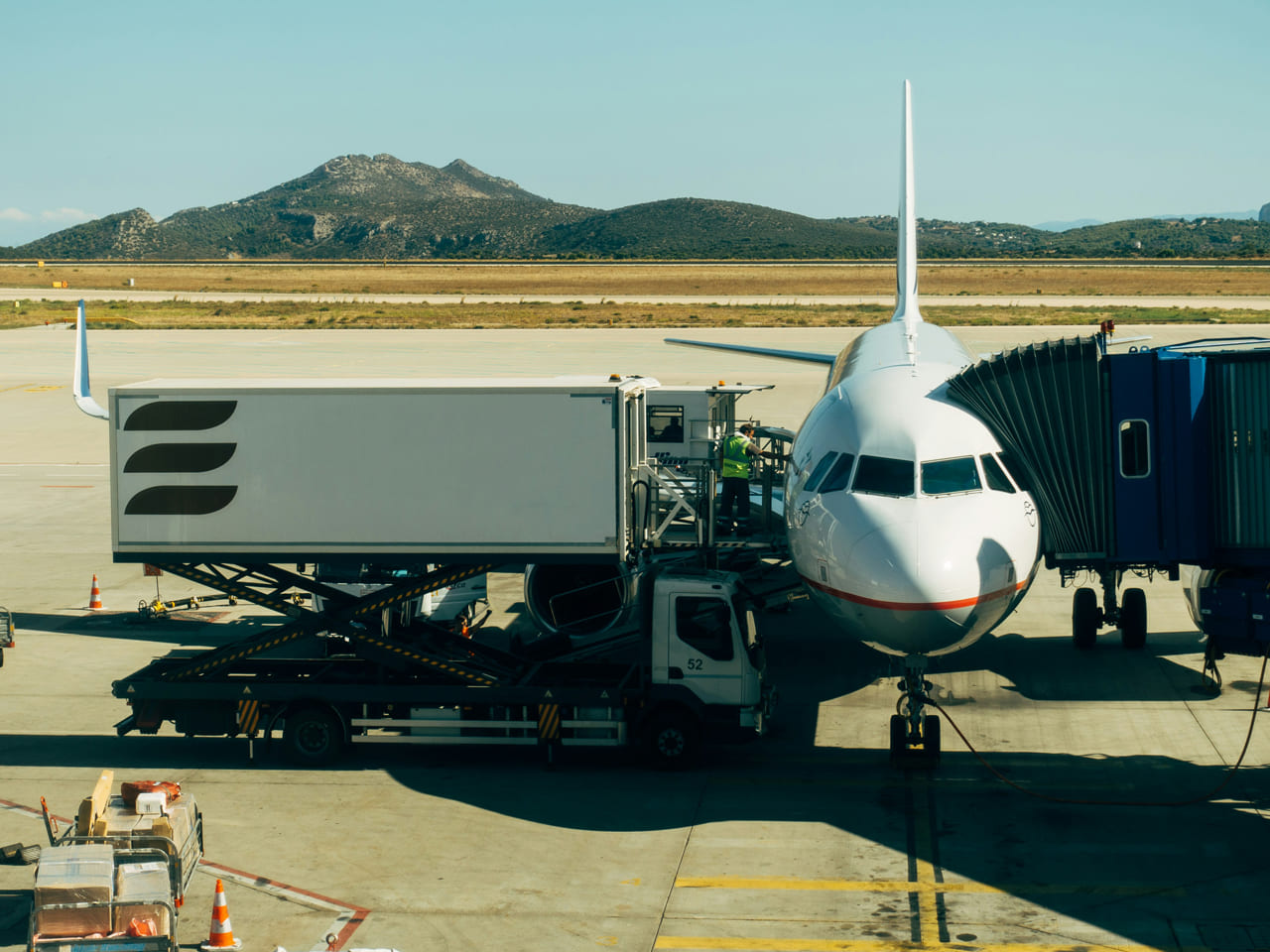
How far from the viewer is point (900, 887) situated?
13.4 m

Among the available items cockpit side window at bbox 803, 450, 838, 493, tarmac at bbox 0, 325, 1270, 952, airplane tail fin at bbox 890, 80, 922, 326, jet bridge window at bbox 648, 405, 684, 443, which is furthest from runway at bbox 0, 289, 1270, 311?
cockpit side window at bbox 803, 450, 838, 493

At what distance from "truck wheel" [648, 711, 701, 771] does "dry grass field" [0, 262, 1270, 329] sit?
7088 cm

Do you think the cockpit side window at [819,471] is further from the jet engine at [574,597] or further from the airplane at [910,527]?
the jet engine at [574,597]

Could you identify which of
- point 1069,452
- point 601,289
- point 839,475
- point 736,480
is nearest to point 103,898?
point 839,475

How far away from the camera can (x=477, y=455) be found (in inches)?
675

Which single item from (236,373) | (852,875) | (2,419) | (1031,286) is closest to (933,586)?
(852,875)

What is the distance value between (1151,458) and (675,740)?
7.21 m

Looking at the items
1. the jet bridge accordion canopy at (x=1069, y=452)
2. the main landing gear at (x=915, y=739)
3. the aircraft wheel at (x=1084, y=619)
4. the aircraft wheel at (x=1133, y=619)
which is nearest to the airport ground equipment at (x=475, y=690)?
the main landing gear at (x=915, y=739)

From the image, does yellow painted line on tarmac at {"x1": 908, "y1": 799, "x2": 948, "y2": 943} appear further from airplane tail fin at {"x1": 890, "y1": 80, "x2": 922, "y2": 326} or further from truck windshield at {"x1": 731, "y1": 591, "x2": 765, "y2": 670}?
airplane tail fin at {"x1": 890, "y1": 80, "x2": 922, "y2": 326}

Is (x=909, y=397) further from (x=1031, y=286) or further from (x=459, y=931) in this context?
(x=1031, y=286)

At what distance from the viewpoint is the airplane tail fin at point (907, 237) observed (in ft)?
91.7

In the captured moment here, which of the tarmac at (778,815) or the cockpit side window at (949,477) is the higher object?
the cockpit side window at (949,477)

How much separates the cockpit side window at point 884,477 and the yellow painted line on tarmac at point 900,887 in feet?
15.0

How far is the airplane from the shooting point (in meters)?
14.7
